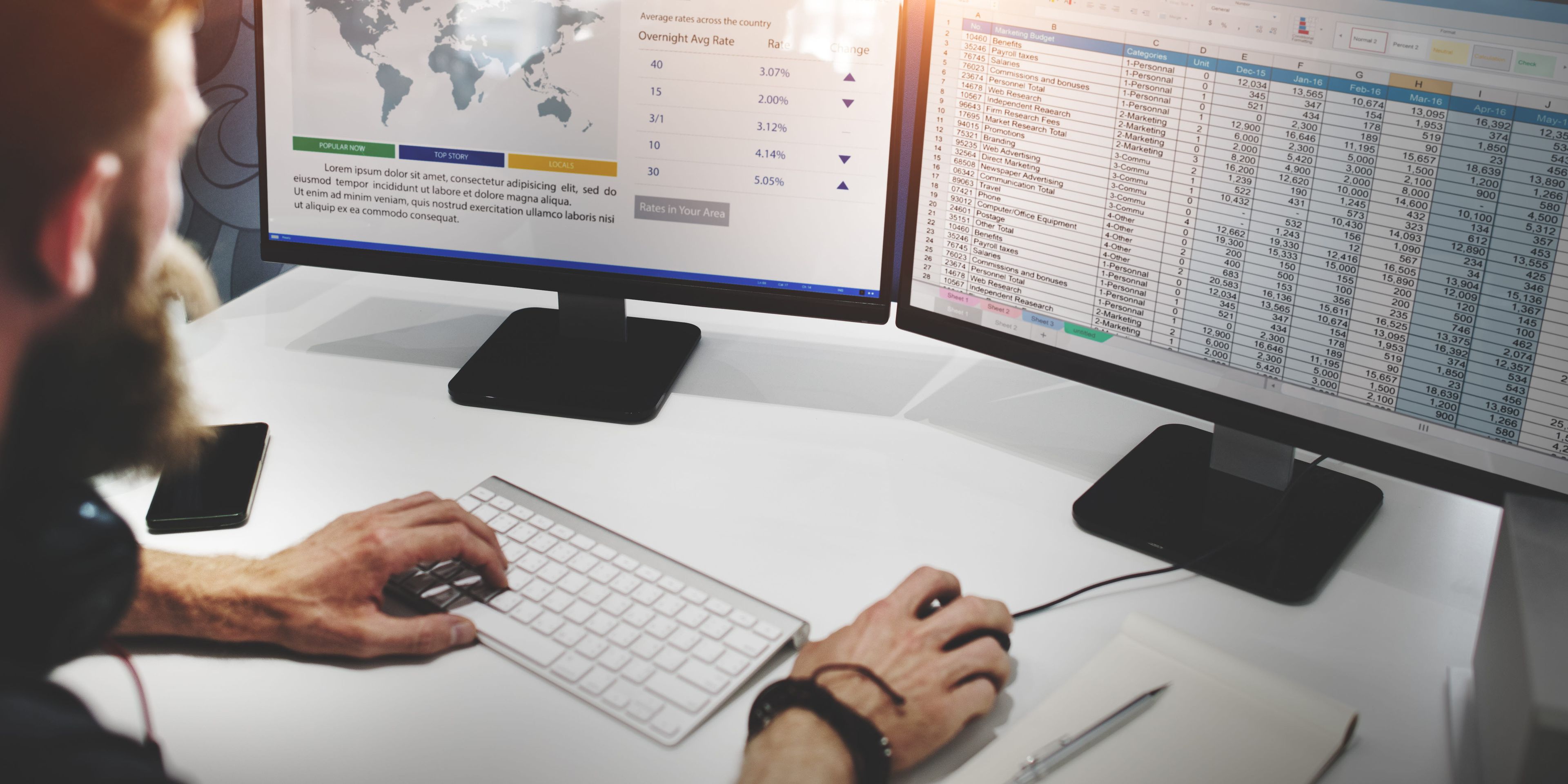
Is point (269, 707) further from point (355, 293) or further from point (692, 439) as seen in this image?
point (355, 293)

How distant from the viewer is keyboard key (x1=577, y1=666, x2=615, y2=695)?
730 mm

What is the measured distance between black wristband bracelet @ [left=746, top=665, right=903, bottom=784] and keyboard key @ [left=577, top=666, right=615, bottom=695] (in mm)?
103

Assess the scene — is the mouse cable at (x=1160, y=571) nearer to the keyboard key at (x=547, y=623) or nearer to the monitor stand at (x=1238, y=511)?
the monitor stand at (x=1238, y=511)

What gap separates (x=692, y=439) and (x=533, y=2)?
1.44 ft

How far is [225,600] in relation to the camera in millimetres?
759

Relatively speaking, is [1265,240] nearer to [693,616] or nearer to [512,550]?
[693,616]

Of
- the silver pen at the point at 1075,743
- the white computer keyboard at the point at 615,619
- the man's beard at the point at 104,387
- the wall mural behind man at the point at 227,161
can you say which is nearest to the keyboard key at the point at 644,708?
the white computer keyboard at the point at 615,619

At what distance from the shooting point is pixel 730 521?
937mm

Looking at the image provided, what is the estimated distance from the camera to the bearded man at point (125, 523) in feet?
1.45

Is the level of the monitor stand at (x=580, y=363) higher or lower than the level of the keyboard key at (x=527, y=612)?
higher

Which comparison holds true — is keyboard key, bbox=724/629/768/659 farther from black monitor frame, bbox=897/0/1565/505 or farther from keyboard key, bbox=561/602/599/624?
black monitor frame, bbox=897/0/1565/505

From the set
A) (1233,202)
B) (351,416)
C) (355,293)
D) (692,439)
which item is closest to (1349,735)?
(1233,202)

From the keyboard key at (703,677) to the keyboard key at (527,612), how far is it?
0.40 ft

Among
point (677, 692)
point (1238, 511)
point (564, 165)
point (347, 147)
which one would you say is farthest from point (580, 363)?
point (1238, 511)
